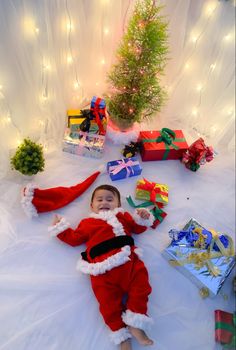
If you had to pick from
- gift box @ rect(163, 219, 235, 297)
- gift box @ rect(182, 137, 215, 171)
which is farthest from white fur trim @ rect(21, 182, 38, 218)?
gift box @ rect(182, 137, 215, 171)

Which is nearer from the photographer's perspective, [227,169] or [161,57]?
[161,57]

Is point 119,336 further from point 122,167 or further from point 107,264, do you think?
point 122,167

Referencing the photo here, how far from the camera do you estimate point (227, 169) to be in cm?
183

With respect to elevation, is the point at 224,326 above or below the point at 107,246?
below

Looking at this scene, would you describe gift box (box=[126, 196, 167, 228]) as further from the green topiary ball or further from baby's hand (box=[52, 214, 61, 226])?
the green topiary ball

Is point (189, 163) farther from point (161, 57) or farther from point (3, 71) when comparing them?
point (3, 71)

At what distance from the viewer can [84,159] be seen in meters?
1.73

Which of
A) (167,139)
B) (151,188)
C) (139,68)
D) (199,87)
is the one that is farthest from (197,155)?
(139,68)

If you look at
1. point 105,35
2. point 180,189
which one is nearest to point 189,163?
point 180,189

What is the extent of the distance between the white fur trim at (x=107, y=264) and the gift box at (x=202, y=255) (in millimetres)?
210

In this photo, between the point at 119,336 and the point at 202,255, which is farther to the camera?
the point at 202,255

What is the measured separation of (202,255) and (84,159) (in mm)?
815

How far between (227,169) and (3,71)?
1.30 metres

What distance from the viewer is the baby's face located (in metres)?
1.43
